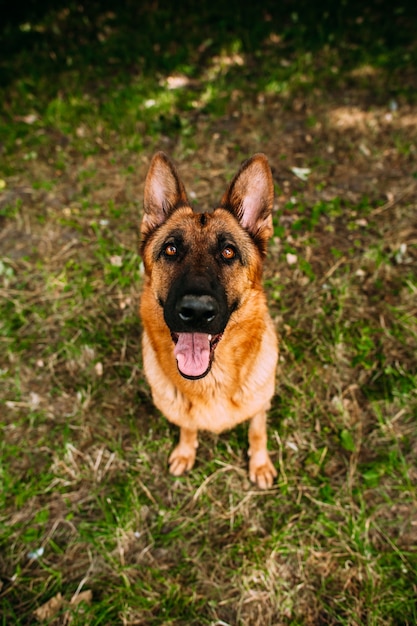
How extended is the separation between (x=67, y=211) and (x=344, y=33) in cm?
537

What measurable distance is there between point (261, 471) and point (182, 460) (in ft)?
2.22

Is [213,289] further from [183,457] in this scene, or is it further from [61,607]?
[61,607]

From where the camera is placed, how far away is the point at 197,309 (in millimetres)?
2270

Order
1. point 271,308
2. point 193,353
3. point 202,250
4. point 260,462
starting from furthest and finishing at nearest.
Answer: point 271,308
point 260,462
point 202,250
point 193,353

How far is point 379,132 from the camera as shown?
5.47 m

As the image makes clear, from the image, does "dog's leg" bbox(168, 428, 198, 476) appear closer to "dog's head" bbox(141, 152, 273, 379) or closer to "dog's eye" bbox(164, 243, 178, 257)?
"dog's head" bbox(141, 152, 273, 379)

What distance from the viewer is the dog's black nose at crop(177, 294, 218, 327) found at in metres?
2.27

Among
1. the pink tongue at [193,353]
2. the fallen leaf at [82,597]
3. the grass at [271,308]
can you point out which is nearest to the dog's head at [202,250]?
the pink tongue at [193,353]

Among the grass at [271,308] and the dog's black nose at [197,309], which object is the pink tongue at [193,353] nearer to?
the dog's black nose at [197,309]

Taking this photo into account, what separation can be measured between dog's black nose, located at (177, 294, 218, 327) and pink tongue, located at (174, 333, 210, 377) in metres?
0.30

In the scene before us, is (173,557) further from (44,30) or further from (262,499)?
(44,30)

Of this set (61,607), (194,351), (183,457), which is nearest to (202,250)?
(194,351)

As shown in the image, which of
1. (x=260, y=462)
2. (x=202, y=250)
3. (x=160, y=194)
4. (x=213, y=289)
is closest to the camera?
(x=213, y=289)

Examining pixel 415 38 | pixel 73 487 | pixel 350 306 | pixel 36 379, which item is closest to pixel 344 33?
pixel 415 38
